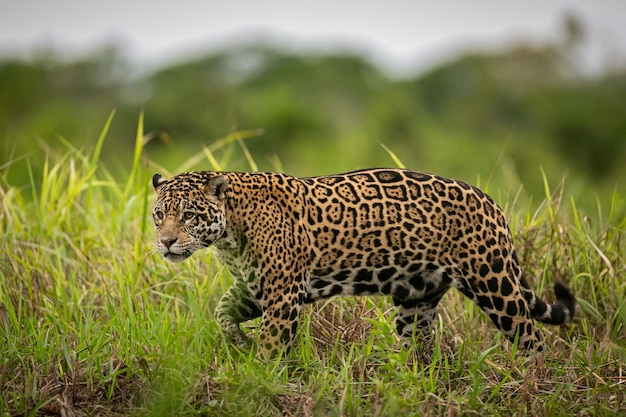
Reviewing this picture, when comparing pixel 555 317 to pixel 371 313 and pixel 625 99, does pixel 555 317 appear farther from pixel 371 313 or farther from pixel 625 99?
pixel 625 99

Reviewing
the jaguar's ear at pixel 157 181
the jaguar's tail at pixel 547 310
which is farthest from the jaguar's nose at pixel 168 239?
the jaguar's tail at pixel 547 310

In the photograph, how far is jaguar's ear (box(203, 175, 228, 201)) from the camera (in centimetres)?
673

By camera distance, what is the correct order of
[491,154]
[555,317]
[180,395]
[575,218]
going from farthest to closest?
[491,154]
[575,218]
[555,317]
[180,395]

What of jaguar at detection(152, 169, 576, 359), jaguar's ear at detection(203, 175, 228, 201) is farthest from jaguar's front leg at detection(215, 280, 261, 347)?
jaguar's ear at detection(203, 175, 228, 201)

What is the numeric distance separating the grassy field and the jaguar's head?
1.89 feet

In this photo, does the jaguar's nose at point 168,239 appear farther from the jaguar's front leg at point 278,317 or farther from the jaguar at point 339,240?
the jaguar's front leg at point 278,317

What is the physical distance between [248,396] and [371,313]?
5.89 feet

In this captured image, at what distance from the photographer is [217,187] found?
267 inches

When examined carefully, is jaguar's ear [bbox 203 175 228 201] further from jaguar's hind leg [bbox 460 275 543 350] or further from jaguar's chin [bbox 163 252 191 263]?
jaguar's hind leg [bbox 460 275 543 350]

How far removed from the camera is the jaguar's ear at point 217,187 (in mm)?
6734

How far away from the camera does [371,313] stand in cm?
773

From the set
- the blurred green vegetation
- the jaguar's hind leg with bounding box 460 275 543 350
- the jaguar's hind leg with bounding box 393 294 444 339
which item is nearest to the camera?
the jaguar's hind leg with bounding box 460 275 543 350

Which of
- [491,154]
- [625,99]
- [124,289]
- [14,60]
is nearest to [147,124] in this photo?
[491,154]

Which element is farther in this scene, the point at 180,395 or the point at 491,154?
the point at 491,154
